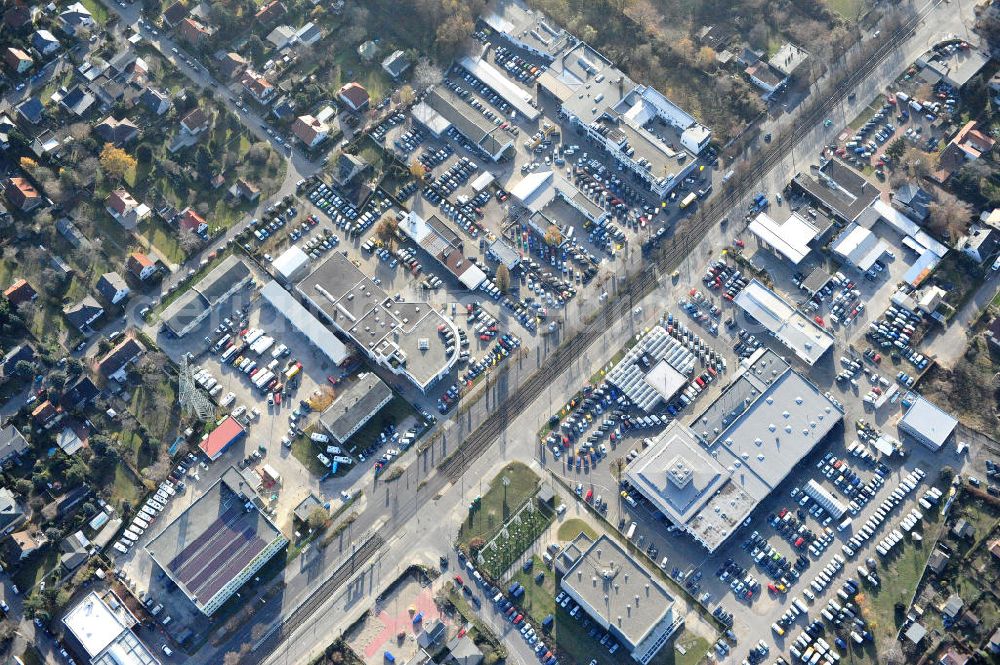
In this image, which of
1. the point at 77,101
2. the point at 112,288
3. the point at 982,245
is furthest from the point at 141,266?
the point at 982,245

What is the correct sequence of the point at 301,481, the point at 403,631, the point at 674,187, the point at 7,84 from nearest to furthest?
→ the point at 403,631 → the point at 301,481 → the point at 674,187 → the point at 7,84

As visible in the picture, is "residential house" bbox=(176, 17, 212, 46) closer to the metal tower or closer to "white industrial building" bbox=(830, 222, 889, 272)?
the metal tower

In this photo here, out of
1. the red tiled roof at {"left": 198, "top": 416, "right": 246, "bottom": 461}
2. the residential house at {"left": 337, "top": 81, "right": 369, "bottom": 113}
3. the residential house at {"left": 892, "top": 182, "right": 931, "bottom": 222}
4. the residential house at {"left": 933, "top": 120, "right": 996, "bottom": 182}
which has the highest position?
the residential house at {"left": 337, "top": 81, "right": 369, "bottom": 113}

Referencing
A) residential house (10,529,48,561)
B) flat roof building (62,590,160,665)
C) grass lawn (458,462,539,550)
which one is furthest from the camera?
grass lawn (458,462,539,550)

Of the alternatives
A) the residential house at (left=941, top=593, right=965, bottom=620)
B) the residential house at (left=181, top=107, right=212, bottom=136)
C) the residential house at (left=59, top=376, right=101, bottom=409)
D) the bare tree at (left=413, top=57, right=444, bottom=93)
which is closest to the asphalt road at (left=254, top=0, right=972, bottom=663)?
the residential house at (left=59, top=376, right=101, bottom=409)

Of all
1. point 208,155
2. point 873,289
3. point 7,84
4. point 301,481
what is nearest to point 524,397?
point 301,481

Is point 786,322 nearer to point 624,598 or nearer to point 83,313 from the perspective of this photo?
point 624,598

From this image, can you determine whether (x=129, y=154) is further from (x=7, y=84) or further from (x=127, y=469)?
(x=127, y=469)

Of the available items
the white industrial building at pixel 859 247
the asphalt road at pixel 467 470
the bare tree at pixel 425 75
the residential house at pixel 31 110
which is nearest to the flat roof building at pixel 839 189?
the white industrial building at pixel 859 247
